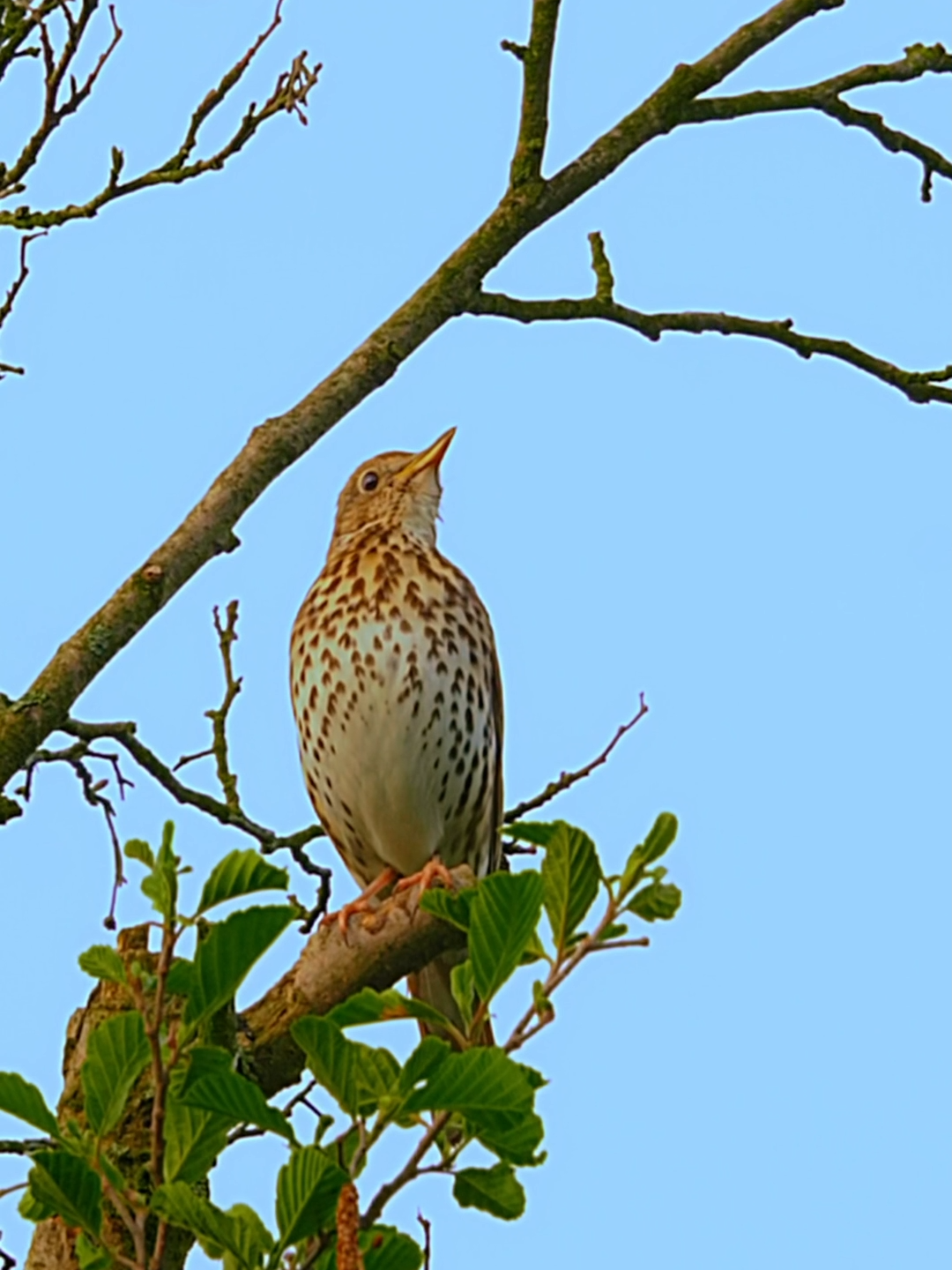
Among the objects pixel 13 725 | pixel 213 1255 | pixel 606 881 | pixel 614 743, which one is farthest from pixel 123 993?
pixel 614 743

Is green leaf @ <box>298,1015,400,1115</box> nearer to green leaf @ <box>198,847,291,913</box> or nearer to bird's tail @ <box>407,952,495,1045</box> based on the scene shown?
green leaf @ <box>198,847,291,913</box>

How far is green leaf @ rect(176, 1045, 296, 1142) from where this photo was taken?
2963 millimetres

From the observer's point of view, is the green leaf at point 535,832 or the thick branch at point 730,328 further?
the thick branch at point 730,328

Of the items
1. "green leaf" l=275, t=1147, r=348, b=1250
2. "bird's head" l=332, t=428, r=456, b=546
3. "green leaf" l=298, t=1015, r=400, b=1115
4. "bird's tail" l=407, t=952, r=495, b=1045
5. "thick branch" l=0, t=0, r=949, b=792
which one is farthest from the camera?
"bird's head" l=332, t=428, r=456, b=546

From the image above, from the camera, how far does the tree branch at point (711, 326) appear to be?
605 cm

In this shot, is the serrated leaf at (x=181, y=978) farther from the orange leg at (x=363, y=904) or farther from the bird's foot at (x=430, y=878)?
the bird's foot at (x=430, y=878)

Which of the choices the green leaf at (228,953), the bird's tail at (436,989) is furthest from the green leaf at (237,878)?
the bird's tail at (436,989)

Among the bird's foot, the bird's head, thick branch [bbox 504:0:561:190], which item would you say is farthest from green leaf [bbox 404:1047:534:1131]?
the bird's head

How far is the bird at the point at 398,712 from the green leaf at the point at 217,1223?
339cm

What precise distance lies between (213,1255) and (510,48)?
12.7 feet

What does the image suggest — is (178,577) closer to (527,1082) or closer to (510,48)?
(510,48)

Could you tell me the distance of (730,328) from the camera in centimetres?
611

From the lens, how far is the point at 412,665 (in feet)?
21.3

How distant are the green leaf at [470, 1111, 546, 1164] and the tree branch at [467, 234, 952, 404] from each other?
3371 mm
